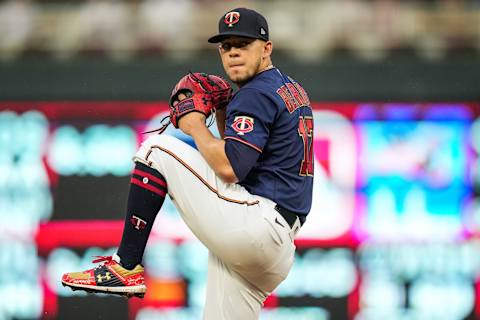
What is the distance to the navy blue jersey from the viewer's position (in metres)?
3.52

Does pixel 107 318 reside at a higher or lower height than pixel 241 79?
lower

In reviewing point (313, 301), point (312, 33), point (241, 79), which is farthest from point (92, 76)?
point (241, 79)

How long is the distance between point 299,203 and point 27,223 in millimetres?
3532

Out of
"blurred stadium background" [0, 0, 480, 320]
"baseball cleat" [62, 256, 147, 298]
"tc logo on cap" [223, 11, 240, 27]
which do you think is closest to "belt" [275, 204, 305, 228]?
"baseball cleat" [62, 256, 147, 298]

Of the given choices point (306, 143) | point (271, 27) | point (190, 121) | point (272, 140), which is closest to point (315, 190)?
point (271, 27)

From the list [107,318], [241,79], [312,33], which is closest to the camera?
[241,79]

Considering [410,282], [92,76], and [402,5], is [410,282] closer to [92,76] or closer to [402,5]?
[402,5]

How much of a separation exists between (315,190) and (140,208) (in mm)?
3309

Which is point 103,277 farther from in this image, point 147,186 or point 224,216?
point 224,216

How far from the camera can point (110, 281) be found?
3.59m

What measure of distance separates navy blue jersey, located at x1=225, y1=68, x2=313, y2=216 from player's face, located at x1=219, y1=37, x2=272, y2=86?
0.14ft

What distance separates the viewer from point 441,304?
6738mm

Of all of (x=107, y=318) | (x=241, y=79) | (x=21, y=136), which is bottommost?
(x=107, y=318)

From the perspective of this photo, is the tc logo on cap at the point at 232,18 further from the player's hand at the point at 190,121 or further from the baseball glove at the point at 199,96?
the player's hand at the point at 190,121
